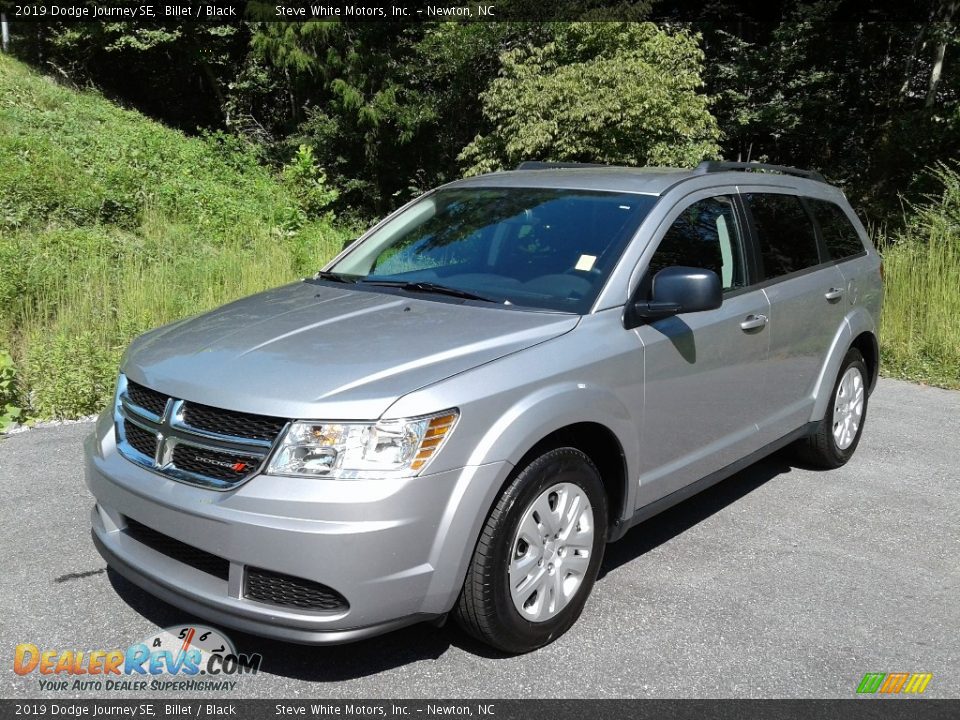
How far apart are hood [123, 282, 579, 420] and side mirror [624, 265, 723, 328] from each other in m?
0.34

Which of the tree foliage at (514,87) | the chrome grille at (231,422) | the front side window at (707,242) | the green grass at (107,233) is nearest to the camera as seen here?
the chrome grille at (231,422)

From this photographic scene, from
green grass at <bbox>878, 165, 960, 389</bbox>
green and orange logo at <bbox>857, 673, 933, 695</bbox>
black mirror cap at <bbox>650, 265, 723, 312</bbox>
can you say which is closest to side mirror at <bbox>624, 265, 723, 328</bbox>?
black mirror cap at <bbox>650, 265, 723, 312</bbox>

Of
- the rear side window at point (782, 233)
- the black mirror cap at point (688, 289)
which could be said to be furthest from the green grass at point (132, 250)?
the black mirror cap at point (688, 289)

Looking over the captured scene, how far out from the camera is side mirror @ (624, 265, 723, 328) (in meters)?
3.67

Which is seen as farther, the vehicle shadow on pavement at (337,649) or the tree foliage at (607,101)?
the tree foliage at (607,101)

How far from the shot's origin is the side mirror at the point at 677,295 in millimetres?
3668

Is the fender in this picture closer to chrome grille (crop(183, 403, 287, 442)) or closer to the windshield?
the windshield

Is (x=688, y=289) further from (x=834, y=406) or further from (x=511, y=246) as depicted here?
(x=834, y=406)

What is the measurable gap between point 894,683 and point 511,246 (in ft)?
7.65

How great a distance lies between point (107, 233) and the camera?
12.5m

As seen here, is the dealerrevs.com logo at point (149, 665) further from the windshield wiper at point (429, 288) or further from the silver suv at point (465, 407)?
the windshield wiper at point (429, 288)

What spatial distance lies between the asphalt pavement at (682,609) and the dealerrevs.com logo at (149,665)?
5 cm

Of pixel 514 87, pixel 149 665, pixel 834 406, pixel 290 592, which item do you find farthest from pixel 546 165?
pixel 514 87

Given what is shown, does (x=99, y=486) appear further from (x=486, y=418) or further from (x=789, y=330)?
(x=789, y=330)
